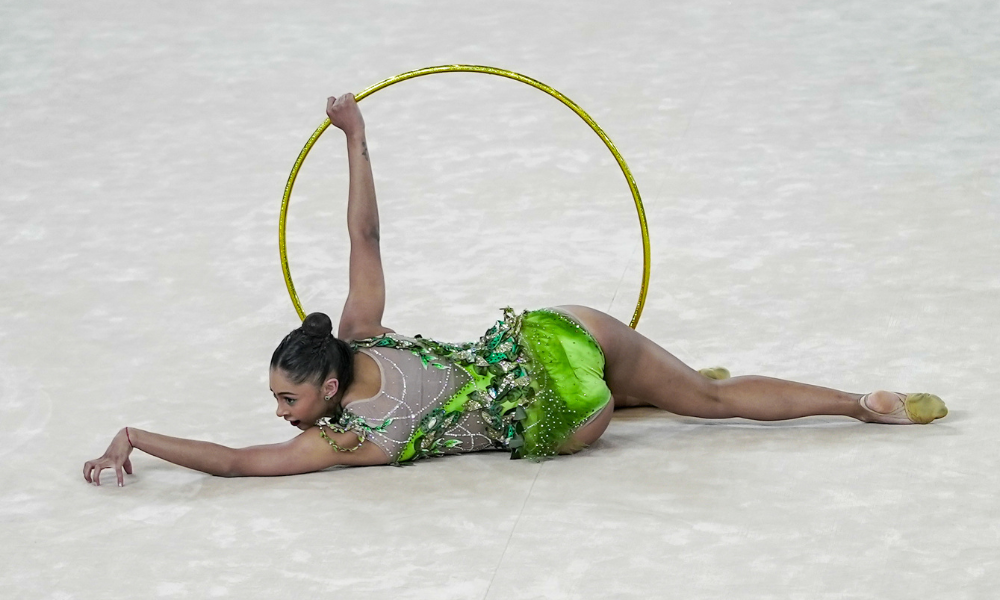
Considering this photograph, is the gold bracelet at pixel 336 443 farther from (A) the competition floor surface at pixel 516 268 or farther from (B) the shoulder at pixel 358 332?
(B) the shoulder at pixel 358 332

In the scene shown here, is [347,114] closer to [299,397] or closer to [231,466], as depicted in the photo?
[299,397]

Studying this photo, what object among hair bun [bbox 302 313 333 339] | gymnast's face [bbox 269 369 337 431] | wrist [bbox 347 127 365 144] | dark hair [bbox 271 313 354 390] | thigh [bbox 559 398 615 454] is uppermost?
wrist [bbox 347 127 365 144]

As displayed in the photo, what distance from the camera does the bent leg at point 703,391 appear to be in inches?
144

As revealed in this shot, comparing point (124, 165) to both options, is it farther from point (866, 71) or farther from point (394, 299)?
point (866, 71)

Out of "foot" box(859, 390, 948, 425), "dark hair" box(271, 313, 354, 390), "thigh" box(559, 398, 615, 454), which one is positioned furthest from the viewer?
"foot" box(859, 390, 948, 425)

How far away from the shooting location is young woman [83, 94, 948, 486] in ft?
11.1

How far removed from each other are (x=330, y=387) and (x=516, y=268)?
5.68 ft

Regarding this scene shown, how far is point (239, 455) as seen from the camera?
3451 mm

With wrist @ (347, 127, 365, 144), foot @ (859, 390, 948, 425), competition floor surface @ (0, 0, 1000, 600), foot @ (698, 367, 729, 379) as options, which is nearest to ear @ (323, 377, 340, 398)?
competition floor surface @ (0, 0, 1000, 600)

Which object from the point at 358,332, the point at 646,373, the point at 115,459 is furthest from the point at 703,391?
the point at 115,459

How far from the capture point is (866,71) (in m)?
6.65

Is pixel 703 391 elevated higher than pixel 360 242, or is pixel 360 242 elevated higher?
pixel 360 242

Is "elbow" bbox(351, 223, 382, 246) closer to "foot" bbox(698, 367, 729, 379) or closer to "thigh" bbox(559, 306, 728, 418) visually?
"thigh" bbox(559, 306, 728, 418)

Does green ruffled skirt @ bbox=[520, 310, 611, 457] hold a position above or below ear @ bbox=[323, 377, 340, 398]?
below
